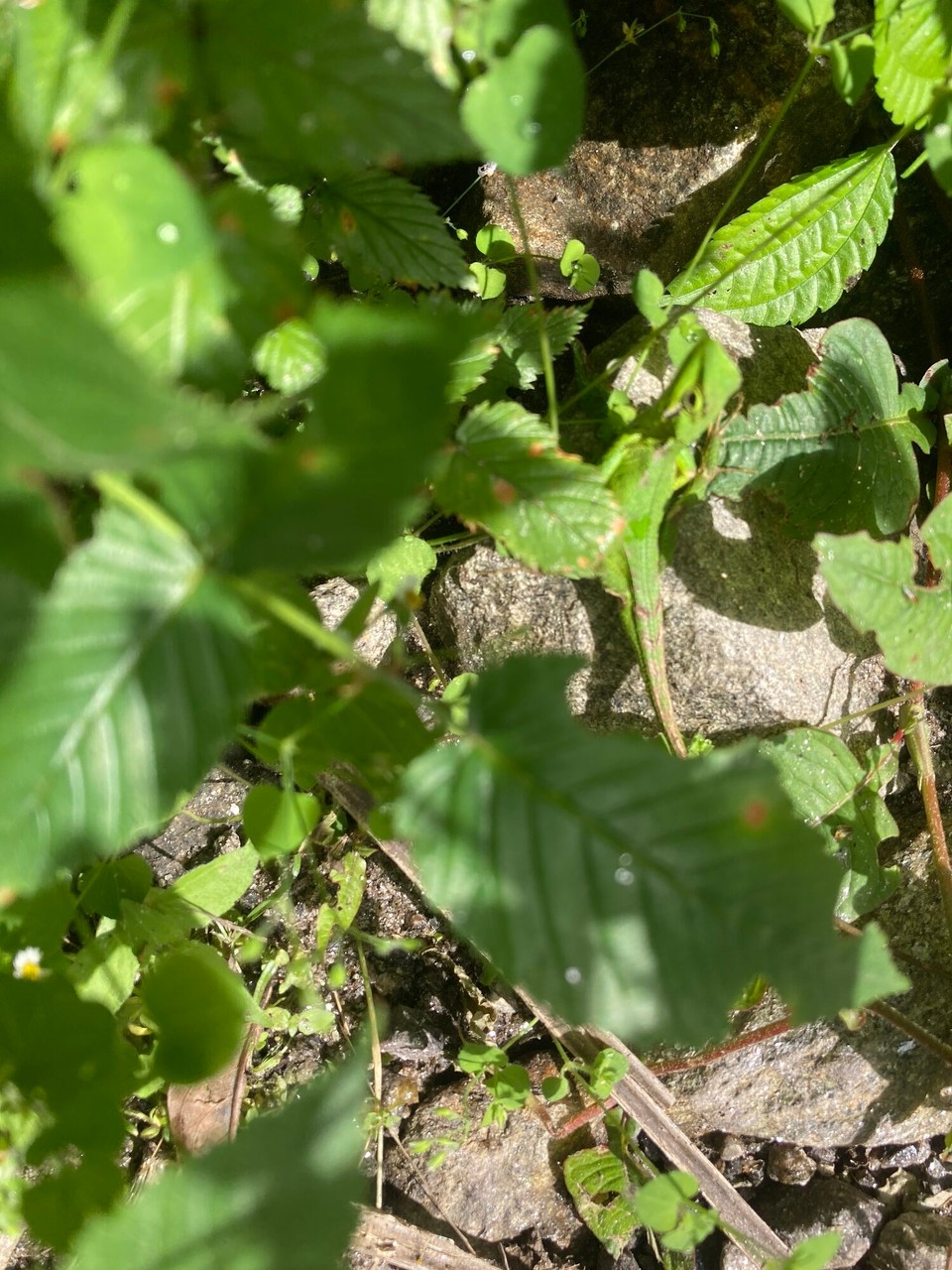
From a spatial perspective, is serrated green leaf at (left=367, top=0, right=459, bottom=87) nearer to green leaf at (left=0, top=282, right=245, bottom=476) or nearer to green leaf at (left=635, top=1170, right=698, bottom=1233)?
green leaf at (left=0, top=282, right=245, bottom=476)

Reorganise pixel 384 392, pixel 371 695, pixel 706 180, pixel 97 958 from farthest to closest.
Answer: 1. pixel 706 180
2. pixel 97 958
3. pixel 371 695
4. pixel 384 392

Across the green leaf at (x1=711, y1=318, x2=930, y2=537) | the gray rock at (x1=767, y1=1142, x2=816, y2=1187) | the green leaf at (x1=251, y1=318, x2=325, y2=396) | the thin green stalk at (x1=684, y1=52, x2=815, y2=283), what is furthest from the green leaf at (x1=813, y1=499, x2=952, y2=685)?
the gray rock at (x1=767, y1=1142, x2=816, y2=1187)

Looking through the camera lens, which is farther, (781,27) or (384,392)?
(781,27)

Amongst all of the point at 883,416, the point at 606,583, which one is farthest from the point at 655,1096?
the point at 883,416

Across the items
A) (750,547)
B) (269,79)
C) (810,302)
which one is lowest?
(750,547)

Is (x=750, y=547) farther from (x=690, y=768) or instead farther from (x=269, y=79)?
(x=269, y=79)

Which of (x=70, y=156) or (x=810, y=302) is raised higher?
(x=70, y=156)

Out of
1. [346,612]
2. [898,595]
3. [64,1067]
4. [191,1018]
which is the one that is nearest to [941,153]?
[898,595]
